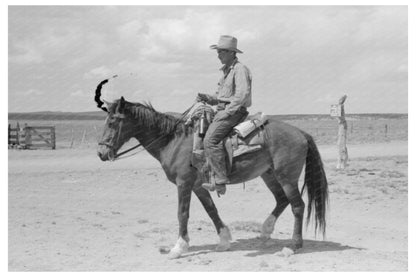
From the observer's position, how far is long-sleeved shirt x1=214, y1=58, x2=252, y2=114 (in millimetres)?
6602

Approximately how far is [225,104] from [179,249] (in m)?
2.15

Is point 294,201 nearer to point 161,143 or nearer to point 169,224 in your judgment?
point 161,143

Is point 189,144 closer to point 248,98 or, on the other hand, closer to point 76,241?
point 248,98

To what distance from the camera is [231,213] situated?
10828 millimetres

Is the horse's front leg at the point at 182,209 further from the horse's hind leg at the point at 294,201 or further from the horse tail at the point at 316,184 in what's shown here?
the horse tail at the point at 316,184

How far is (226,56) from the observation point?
Answer: 267 inches

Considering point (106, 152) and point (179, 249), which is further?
point (179, 249)

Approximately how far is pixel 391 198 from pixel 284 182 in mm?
5817

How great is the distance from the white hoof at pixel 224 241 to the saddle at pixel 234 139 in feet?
3.21

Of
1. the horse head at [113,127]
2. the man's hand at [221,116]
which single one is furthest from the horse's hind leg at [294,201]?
the horse head at [113,127]

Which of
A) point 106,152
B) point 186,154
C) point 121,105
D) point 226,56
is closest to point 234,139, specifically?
point 186,154

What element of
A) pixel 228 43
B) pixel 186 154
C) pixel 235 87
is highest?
pixel 228 43

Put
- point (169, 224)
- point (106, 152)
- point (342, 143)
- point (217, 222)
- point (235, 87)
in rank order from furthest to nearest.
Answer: point (342, 143) → point (169, 224) → point (217, 222) → point (235, 87) → point (106, 152)

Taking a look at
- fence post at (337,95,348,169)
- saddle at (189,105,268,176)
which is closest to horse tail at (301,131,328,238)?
saddle at (189,105,268,176)
